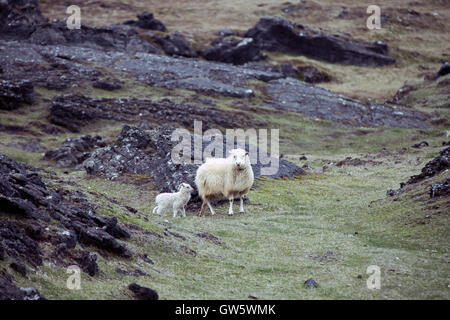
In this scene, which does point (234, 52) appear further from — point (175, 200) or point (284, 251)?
point (284, 251)

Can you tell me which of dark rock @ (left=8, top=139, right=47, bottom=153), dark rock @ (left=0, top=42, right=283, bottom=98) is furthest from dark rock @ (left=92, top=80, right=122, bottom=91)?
dark rock @ (left=8, top=139, right=47, bottom=153)

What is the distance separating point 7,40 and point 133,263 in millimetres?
85171

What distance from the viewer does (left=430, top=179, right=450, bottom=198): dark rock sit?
21.4 m

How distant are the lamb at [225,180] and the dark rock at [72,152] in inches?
886

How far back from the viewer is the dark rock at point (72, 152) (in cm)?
4372

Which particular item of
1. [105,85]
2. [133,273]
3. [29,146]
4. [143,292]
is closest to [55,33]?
[105,85]

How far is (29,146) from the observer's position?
1944 inches

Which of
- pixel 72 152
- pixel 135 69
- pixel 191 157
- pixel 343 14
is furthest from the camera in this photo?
pixel 343 14

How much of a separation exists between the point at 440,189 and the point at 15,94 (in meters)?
54.4

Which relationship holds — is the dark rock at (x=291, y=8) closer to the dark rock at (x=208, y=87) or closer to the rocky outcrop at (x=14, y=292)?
the dark rock at (x=208, y=87)

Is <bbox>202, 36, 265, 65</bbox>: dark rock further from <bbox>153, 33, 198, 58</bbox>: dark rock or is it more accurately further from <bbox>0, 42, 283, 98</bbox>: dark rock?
<bbox>0, 42, 283, 98</bbox>: dark rock

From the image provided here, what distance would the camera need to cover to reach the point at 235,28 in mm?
121500

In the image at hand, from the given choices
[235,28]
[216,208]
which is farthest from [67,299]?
[235,28]

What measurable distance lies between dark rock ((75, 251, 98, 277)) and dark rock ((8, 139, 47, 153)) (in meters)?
39.6
